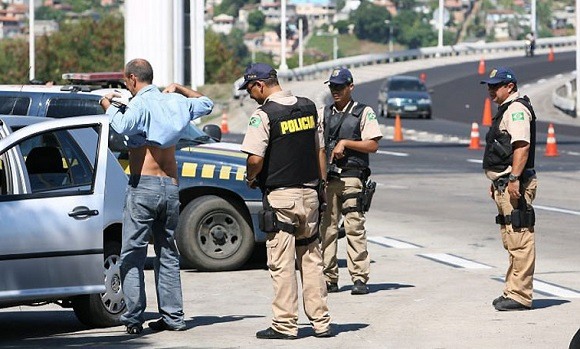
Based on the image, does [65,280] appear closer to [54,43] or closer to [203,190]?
[203,190]

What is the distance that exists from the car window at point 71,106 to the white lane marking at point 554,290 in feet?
15.0

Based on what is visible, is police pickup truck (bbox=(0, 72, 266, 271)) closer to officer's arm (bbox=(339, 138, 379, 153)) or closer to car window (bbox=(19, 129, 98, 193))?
officer's arm (bbox=(339, 138, 379, 153))

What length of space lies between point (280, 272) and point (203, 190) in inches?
175

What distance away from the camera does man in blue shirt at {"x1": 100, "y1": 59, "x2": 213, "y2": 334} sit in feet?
35.7

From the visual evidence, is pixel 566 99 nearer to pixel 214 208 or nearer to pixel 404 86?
pixel 404 86

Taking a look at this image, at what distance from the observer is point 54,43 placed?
99.8m

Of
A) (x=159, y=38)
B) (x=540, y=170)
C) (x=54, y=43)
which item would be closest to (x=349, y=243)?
(x=540, y=170)

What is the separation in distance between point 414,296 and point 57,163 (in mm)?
3552

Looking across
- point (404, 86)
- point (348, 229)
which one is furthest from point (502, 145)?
point (404, 86)

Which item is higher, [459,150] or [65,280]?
[65,280]

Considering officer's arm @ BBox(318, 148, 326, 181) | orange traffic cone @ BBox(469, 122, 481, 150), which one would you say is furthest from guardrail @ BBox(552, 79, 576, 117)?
officer's arm @ BBox(318, 148, 326, 181)

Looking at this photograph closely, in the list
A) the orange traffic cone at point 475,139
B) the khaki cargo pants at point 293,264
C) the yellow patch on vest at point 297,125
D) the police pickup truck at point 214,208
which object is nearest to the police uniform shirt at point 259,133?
the yellow patch on vest at point 297,125

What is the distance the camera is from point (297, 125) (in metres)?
10.8

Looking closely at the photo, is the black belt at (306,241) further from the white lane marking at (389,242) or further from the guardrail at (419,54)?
the guardrail at (419,54)
